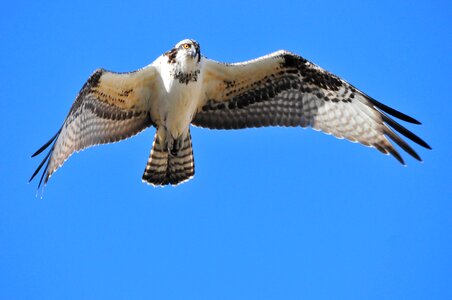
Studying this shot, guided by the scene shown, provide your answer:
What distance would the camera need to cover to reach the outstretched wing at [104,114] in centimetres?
913

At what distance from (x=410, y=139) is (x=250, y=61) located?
7.32 feet

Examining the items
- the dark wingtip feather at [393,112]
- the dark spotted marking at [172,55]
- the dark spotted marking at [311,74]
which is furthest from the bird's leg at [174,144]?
the dark wingtip feather at [393,112]

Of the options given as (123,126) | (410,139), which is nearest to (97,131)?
(123,126)

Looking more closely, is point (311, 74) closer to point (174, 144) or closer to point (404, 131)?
point (404, 131)

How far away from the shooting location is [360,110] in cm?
966

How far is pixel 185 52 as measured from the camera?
8.89 metres

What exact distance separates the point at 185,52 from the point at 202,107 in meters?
1.25

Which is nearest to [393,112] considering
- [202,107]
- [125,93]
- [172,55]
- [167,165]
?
[202,107]

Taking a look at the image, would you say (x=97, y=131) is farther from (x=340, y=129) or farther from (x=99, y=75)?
(x=340, y=129)

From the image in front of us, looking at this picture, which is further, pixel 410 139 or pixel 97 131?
pixel 97 131

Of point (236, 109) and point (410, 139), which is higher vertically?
point (236, 109)

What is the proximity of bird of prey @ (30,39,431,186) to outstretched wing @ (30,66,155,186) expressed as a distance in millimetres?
13

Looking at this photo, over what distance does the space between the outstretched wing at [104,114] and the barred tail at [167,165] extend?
1.24 ft

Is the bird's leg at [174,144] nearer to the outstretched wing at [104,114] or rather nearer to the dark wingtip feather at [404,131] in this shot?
the outstretched wing at [104,114]
